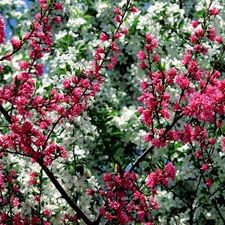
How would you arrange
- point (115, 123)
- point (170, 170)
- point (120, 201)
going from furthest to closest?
point (115, 123) < point (120, 201) < point (170, 170)

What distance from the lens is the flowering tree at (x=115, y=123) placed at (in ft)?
13.3

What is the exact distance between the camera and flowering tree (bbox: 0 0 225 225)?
13.3ft

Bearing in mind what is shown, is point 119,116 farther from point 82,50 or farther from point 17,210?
point 17,210

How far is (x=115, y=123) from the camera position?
6273mm

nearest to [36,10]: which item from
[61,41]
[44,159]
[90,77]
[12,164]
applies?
[61,41]

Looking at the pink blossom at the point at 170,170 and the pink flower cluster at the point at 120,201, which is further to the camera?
the pink flower cluster at the point at 120,201

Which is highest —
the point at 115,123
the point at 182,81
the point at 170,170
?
the point at 115,123

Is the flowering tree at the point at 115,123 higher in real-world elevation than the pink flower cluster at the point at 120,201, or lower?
higher

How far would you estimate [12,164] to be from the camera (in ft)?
17.8

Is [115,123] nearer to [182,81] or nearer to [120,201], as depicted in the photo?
[120,201]

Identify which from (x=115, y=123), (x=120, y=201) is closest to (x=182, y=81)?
(x=120, y=201)

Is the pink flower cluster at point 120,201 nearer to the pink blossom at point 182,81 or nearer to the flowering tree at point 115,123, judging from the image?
the flowering tree at point 115,123

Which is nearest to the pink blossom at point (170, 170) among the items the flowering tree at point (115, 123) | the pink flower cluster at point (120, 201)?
the flowering tree at point (115, 123)

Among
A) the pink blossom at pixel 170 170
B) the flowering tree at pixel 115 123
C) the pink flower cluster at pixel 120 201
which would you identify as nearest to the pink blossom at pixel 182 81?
the flowering tree at pixel 115 123
